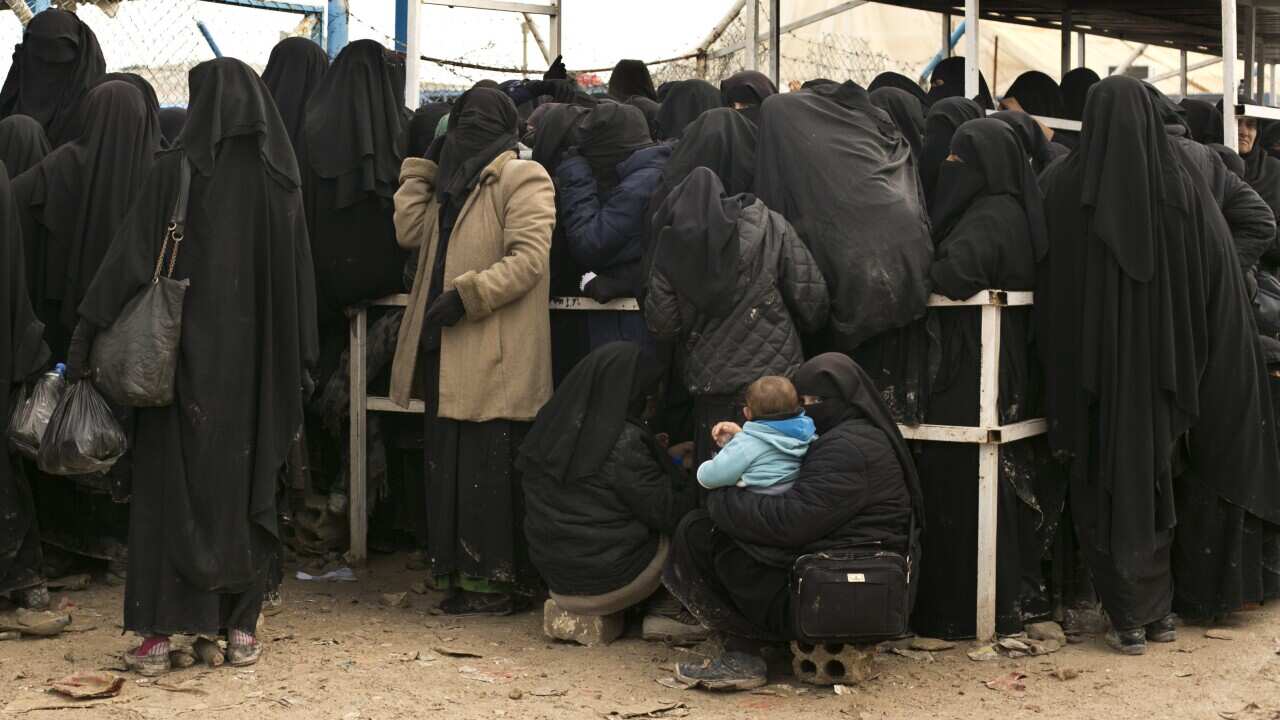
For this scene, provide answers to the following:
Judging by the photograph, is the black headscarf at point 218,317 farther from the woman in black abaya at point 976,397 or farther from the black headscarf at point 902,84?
the black headscarf at point 902,84

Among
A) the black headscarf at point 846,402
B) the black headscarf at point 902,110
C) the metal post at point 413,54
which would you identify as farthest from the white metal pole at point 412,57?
the black headscarf at point 846,402

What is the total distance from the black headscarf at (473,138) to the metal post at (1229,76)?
3410 mm

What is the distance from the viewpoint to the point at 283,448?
494 cm

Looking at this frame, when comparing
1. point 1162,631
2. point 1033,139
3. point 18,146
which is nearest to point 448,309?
point 18,146

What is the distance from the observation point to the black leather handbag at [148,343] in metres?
4.65

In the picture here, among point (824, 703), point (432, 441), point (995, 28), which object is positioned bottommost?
point (824, 703)

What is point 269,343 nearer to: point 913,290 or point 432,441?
point 432,441

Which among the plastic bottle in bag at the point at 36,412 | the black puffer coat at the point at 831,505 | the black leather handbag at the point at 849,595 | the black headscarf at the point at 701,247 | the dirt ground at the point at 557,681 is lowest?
the dirt ground at the point at 557,681

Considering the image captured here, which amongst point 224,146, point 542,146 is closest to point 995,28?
point 542,146

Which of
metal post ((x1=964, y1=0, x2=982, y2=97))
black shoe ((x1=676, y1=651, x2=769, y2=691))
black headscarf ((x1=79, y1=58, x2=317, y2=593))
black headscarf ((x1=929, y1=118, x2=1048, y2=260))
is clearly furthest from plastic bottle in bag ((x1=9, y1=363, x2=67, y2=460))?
metal post ((x1=964, y1=0, x2=982, y2=97))

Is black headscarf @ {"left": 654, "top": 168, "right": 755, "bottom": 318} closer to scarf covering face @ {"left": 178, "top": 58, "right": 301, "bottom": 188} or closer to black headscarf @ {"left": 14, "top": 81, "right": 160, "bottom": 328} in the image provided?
scarf covering face @ {"left": 178, "top": 58, "right": 301, "bottom": 188}

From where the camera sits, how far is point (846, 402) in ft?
15.2

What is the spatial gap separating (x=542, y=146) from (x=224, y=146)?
4.79ft

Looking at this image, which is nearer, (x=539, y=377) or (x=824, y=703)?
(x=824, y=703)
